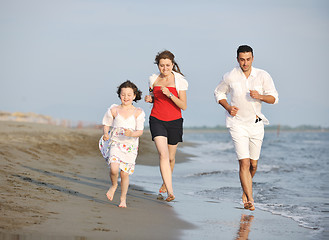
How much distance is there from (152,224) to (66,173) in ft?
15.0

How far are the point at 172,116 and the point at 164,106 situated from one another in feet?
0.62

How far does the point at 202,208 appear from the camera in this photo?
22.7 feet

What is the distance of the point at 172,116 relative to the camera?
7121 mm

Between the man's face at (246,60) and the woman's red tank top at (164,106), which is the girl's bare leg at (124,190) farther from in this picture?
the man's face at (246,60)

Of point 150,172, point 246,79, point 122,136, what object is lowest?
point 150,172

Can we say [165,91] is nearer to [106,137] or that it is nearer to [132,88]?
[132,88]

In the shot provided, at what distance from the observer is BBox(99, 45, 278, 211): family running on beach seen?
640 cm

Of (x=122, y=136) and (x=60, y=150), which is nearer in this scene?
(x=122, y=136)

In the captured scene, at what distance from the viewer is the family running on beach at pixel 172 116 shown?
6.40 m

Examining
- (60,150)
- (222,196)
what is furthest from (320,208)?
(60,150)

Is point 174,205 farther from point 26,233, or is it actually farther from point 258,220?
point 26,233

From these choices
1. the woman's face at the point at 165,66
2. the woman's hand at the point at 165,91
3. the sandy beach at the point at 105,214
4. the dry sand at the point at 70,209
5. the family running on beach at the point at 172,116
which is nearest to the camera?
the dry sand at the point at 70,209

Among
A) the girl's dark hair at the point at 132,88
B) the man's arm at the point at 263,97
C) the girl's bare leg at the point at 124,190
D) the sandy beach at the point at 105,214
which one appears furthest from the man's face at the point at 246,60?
the girl's bare leg at the point at 124,190

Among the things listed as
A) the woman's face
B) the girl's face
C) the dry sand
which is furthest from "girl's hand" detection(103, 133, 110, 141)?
the woman's face
